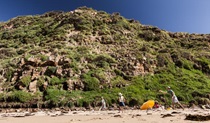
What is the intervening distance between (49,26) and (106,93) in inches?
851

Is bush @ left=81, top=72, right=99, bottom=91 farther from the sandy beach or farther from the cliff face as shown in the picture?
the sandy beach

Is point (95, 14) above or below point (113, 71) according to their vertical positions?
above

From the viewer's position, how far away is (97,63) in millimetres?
A: 26219

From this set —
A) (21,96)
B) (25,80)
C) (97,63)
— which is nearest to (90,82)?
(97,63)

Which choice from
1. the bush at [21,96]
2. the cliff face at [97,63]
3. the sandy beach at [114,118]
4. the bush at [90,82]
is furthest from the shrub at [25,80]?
the sandy beach at [114,118]

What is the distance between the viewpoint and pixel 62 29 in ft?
114

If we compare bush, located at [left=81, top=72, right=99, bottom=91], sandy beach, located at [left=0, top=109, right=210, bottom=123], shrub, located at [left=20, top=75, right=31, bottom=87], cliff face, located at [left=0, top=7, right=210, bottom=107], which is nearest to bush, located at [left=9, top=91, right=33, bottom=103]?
cliff face, located at [left=0, top=7, right=210, bottom=107]

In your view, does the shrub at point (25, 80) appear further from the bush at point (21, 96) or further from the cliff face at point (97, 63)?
the bush at point (21, 96)

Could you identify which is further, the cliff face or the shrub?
the shrub

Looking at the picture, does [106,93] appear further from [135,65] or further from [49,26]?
[49,26]

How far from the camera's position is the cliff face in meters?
21.4

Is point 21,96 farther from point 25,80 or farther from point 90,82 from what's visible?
point 90,82

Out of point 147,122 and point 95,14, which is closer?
point 147,122

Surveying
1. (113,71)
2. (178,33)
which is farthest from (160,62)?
(178,33)
